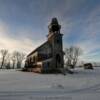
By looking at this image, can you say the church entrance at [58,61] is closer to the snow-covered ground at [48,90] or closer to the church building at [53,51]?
the church building at [53,51]

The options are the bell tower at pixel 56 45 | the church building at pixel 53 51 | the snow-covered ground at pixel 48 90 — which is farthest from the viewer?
the bell tower at pixel 56 45

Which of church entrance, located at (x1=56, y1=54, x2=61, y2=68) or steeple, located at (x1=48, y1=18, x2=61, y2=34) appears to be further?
steeple, located at (x1=48, y1=18, x2=61, y2=34)

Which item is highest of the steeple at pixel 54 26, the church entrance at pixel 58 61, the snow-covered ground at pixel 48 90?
the steeple at pixel 54 26

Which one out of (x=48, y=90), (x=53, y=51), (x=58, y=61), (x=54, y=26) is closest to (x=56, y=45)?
(x=53, y=51)

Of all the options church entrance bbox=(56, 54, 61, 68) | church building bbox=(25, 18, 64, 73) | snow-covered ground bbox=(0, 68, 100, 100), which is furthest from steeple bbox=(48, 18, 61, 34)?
snow-covered ground bbox=(0, 68, 100, 100)

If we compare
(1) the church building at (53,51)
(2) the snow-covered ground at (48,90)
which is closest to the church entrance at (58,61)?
(1) the church building at (53,51)

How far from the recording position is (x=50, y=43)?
1646 inches

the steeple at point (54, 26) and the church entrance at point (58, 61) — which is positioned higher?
the steeple at point (54, 26)

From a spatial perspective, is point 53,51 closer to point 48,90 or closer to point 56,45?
point 56,45

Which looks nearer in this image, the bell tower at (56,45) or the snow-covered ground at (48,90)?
the snow-covered ground at (48,90)

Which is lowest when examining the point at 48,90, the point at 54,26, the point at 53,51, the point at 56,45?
the point at 48,90

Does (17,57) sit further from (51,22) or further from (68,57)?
(51,22)

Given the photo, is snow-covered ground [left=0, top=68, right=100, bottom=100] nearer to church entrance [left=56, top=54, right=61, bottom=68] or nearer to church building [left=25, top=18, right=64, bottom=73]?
church building [left=25, top=18, right=64, bottom=73]

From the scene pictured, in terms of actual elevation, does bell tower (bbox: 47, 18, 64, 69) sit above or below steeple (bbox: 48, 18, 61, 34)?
below
